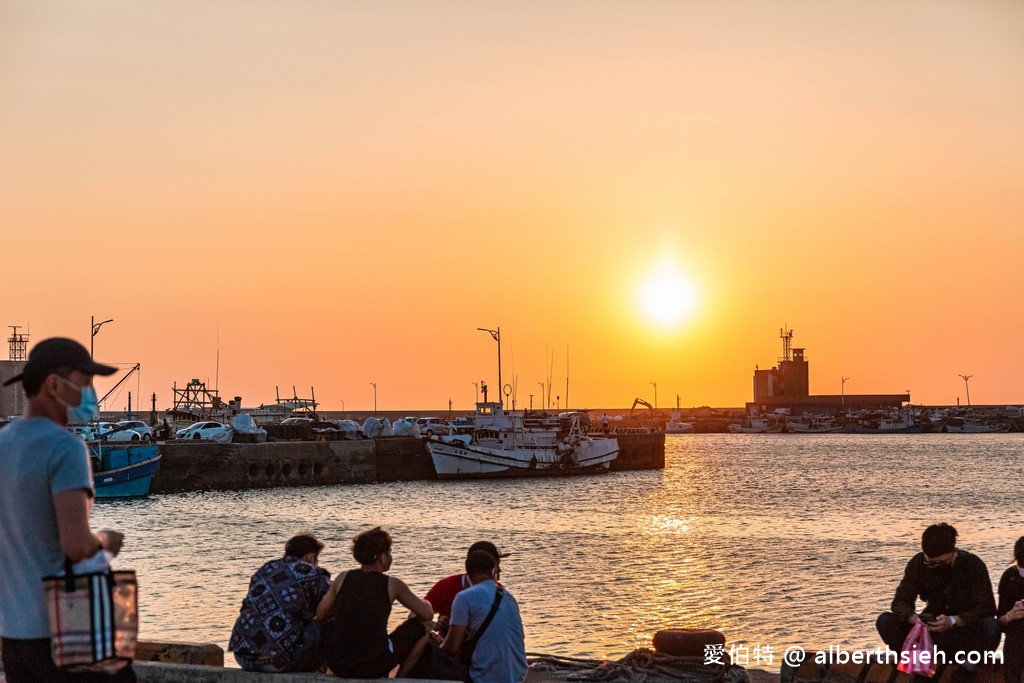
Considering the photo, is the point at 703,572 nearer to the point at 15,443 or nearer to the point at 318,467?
the point at 15,443

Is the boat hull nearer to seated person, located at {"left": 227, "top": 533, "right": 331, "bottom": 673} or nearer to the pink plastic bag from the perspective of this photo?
the pink plastic bag

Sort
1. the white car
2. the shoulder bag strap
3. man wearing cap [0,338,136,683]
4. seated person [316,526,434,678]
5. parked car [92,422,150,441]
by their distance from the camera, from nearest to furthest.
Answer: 1. man wearing cap [0,338,136,683]
2. seated person [316,526,434,678]
3. the shoulder bag strap
4. parked car [92,422,150,441]
5. the white car

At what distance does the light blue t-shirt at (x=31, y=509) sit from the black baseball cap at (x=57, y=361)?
0.21m

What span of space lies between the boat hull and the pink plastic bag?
252ft

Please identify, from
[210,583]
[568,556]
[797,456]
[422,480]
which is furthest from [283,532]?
[797,456]

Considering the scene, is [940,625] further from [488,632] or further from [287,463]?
[287,463]

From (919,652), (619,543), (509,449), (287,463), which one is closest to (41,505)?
(919,652)

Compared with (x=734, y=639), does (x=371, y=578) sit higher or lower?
higher

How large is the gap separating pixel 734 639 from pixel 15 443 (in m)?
19.0

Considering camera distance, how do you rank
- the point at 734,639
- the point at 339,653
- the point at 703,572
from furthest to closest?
the point at 703,572, the point at 734,639, the point at 339,653

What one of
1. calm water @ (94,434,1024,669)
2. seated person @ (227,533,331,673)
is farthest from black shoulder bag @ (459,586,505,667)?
calm water @ (94,434,1024,669)

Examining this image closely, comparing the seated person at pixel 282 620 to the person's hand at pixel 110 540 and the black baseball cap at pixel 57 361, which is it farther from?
the black baseball cap at pixel 57 361

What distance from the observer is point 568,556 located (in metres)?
37.8

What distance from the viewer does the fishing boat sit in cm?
6297
